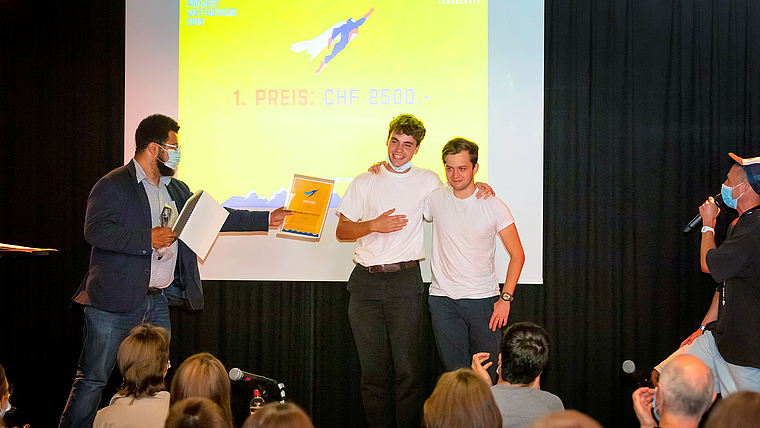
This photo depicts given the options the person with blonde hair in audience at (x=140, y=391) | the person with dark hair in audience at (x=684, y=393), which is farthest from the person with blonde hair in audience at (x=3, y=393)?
the person with dark hair in audience at (x=684, y=393)

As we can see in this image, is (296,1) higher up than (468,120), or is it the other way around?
(296,1)

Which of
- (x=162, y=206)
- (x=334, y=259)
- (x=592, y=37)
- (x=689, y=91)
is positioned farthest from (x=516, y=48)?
(x=162, y=206)

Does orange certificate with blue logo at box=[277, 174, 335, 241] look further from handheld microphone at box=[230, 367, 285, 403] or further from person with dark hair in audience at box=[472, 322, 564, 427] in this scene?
person with dark hair in audience at box=[472, 322, 564, 427]

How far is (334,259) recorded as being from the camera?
13.7ft

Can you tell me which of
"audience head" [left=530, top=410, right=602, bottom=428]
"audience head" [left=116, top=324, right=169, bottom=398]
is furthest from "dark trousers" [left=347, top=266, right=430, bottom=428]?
"audience head" [left=530, top=410, right=602, bottom=428]

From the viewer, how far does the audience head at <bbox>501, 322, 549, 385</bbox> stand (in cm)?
217

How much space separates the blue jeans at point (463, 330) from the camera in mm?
3346

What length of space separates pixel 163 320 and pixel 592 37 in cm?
334

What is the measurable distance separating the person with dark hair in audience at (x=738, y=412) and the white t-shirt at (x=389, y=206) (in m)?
2.09

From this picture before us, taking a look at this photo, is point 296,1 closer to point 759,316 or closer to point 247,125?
point 247,125

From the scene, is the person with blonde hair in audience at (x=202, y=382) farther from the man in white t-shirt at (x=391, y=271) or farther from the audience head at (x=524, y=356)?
the man in white t-shirt at (x=391, y=271)

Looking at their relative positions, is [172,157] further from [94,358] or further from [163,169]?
[94,358]

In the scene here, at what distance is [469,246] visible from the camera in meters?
3.40

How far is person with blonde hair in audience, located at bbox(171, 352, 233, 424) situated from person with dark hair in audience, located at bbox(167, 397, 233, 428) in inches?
17.6
